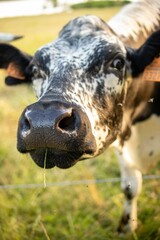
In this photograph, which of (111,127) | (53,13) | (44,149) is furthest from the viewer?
(53,13)

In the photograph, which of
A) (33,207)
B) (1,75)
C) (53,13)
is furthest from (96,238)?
(53,13)

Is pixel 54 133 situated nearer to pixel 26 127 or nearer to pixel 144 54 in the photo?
pixel 26 127

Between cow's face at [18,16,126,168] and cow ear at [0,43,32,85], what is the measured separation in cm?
25

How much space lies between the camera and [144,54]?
3.29 m

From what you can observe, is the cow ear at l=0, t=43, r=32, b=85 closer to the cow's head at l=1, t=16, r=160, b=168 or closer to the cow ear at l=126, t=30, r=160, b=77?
the cow's head at l=1, t=16, r=160, b=168

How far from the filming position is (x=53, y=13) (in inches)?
1404

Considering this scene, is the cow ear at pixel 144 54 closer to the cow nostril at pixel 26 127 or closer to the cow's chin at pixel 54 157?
the cow's chin at pixel 54 157

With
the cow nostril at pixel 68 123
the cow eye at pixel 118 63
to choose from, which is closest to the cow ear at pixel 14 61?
the cow eye at pixel 118 63

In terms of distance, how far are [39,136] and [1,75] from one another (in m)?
14.5

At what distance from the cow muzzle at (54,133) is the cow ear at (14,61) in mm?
1241

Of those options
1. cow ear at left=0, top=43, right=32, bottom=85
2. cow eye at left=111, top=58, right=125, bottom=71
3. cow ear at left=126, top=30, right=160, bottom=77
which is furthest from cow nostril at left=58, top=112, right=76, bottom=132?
cow ear at left=0, top=43, right=32, bottom=85

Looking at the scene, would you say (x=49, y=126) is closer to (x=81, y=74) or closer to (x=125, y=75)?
(x=81, y=74)

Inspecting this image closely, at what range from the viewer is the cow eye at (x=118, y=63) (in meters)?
3.12

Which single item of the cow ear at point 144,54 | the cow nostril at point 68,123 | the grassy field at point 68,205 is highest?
the cow nostril at point 68,123
